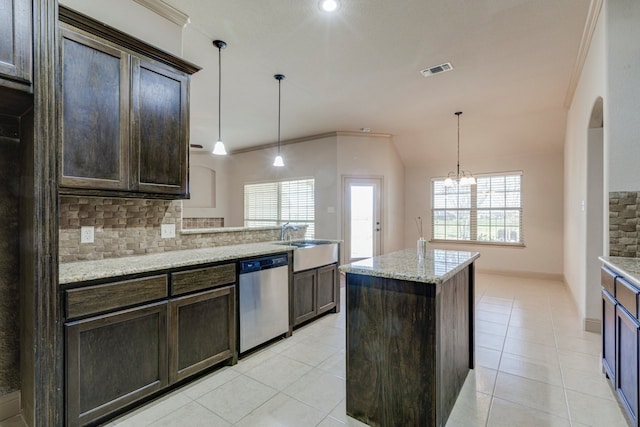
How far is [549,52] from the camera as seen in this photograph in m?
3.08

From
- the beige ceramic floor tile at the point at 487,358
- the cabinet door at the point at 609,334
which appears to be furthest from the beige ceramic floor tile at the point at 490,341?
the cabinet door at the point at 609,334

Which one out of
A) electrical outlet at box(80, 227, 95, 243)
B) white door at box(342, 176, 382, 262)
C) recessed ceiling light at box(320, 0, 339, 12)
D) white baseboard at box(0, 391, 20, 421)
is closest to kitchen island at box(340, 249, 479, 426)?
electrical outlet at box(80, 227, 95, 243)

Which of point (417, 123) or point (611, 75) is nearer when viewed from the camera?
point (611, 75)

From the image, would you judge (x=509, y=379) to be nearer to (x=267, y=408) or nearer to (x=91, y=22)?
(x=267, y=408)

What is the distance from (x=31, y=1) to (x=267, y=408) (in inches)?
101

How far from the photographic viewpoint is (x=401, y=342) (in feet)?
5.72

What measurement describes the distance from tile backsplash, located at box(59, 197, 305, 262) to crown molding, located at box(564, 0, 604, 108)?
3.78 m

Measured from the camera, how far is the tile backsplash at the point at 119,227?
6.98 feet

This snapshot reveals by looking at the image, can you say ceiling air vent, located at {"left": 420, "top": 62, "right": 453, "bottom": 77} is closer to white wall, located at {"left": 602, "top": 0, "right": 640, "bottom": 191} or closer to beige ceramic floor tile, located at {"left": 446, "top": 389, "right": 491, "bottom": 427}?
white wall, located at {"left": 602, "top": 0, "right": 640, "bottom": 191}

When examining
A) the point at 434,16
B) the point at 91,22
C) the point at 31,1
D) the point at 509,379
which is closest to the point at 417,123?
the point at 434,16

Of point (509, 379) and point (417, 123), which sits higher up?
point (417, 123)

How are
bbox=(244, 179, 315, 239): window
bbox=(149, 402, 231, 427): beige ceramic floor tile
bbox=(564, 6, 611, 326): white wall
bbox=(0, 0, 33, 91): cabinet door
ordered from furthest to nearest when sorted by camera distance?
bbox=(244, 179, 315, 239): window, bbox=(564, 6, 611, 326): white wall, bbox=(149, 402, 231, 427): beige ceramic floor tile, bbox=(0, 0, 33, 91): cabinet door

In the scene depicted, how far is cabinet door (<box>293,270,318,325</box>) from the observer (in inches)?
128

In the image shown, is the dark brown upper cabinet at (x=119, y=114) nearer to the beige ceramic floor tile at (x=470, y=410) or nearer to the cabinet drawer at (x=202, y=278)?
the cabinet drawer at (x=202, y=278)
